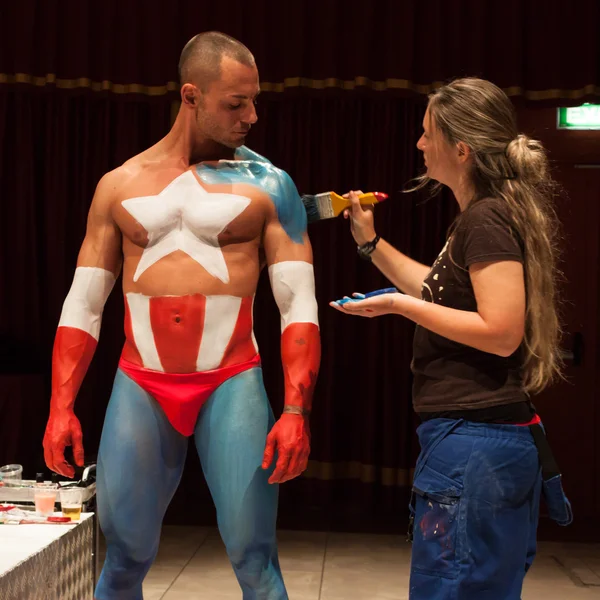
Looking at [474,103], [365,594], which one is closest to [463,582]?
[474,103]

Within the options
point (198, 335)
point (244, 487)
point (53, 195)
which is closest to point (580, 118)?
point (53, 195)

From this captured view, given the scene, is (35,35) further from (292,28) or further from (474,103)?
(474,103)

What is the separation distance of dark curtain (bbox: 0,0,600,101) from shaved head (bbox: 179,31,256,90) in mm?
3278

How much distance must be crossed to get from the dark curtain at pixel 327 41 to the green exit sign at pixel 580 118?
312 millimetres

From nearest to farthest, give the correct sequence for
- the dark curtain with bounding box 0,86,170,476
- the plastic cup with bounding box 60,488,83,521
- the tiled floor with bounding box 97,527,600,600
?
the plastic cup with bounding box 60,488,83,521, the tiled floor with bounding box 97,527,600,600, the dark curtain with bounding box 0,86,170,476

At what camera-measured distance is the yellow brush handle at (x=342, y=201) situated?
2498 mm

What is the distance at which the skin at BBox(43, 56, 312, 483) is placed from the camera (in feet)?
7.48

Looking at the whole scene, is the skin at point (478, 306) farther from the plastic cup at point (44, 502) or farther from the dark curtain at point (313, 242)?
the dark curtain at point (313, 242)

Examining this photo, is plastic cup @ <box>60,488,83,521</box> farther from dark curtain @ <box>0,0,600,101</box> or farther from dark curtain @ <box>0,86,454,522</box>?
dark curtain @ <box>0,0,600,101</box>

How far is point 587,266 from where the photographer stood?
5.70 m

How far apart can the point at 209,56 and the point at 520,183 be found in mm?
821

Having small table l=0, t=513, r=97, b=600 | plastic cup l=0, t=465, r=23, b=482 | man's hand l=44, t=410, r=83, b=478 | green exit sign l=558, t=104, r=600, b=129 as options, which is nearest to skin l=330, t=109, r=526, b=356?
man's hand l=44, t=410, r=83, b=478

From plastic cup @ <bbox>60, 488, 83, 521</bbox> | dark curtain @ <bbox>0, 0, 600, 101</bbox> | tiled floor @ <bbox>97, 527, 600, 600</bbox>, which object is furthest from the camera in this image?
dark curtain @ <bbox>0, 0, 600, 101</bbox>

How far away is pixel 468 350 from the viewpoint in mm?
1990
